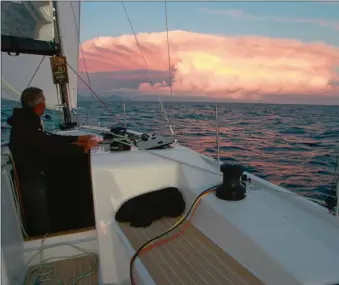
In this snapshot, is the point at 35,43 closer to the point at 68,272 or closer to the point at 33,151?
the point at 33,151

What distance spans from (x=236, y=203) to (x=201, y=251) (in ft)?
1.24

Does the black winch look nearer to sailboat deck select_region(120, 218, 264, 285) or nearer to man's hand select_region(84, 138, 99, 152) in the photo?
sailboat deck select_region(120, 218, 264, 285)

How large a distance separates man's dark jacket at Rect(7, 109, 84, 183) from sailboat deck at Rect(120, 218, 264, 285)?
41.4 inches

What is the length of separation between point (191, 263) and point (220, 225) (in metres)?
0.28

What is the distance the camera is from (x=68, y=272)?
8.82ft

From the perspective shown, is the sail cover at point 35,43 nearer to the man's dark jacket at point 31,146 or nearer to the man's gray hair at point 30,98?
the man's gray hair at point 30,98

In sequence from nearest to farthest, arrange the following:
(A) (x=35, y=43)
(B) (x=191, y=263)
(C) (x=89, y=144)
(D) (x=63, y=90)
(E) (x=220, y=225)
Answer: (B) (x=191, y=263), (E) (x=220, y=225), (C) (x=89, y=144), (A) (x=35, y=43), (D) (x=63, y=90)

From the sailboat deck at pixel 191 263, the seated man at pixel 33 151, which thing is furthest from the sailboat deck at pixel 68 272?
the sailboat deck at pixel 191 263

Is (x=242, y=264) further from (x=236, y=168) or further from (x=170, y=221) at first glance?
(x=170, y=221)

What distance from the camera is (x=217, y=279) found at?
5.27ft

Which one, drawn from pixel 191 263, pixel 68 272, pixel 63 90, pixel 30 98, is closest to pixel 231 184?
pixel 191 263

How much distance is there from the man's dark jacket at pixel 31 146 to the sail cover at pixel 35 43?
118 centimetres

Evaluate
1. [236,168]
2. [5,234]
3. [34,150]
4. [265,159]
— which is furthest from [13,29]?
[265,159]

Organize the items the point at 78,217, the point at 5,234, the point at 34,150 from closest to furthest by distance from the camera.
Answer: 1. the point at 5,234
2. the point at 34,150
3. the point at 78,217
